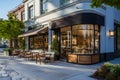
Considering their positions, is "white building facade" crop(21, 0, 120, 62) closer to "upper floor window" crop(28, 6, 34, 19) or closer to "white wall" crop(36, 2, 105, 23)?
"white wall" crop(36, 2, 105, 23)

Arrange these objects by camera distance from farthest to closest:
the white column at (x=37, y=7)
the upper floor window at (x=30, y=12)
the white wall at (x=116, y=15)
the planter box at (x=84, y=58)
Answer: the upper floor window at (x=30, y=12)
the white column at (x=37, y=7)
the white wall at (x=116, y=15)
the planter box at (x=84, y=58)

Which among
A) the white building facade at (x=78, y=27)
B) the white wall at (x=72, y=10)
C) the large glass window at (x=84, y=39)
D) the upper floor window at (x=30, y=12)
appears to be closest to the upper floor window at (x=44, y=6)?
the white building facade at (x=78, y=27)

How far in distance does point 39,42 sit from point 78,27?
914 centimetres

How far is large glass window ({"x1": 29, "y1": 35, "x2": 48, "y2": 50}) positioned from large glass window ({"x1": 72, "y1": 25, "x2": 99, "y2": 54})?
6379 mm

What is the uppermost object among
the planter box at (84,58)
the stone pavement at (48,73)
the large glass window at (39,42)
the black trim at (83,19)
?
the black trim at (83,19)

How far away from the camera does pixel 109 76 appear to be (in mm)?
10133

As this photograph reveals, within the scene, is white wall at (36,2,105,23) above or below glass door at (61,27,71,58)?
above

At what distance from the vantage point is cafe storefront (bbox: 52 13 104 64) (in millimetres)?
17359

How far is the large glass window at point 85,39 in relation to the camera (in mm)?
17656

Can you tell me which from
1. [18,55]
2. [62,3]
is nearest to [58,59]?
[62,3]

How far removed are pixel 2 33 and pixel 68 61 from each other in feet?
43.4

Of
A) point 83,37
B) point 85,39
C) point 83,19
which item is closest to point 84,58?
point 85,39

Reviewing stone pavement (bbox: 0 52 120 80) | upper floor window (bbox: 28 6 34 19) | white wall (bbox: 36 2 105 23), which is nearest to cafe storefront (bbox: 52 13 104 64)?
white wall (bbox: 36 2 105 23)

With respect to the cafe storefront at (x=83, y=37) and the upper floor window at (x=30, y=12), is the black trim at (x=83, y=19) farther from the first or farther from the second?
the upper floor window at (x=30, y=12)
